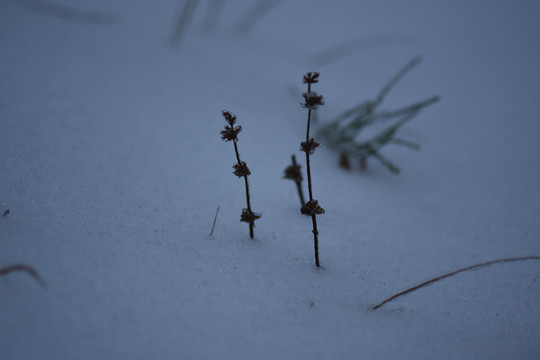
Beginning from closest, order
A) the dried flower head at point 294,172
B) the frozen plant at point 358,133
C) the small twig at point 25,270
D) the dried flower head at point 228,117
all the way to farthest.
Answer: the small twig at point 25,270, the dried flower head at point 228,117, the dried flower head at point 294,172, the frozen plant at point 358,133

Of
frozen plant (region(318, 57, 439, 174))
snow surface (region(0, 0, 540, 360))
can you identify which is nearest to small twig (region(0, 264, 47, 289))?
snow surface (region(0, 0, 540, 360))

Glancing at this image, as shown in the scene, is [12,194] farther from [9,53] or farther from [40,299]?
[9,53]

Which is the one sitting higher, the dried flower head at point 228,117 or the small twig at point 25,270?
the dried flower head at point 228,117

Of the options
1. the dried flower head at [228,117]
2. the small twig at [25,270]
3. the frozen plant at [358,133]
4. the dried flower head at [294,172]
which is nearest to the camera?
the small twig at [25,270]

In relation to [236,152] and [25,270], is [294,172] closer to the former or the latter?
[236,152]

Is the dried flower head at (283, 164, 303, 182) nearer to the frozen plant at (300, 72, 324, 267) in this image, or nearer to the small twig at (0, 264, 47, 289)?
the frozen plant at (300, 72, 324, 267)

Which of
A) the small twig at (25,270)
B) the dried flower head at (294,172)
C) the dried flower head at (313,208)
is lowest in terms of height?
the small twig at (25,270)

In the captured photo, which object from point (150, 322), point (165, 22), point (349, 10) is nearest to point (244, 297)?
point (150, 322)

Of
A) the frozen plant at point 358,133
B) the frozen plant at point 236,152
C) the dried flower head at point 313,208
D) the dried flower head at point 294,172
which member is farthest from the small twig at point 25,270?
the frozen plant at point 358,133

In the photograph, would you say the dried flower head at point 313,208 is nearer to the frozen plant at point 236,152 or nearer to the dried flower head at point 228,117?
the frozen plant at point 236,152

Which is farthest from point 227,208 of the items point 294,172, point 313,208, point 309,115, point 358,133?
point 358,133
